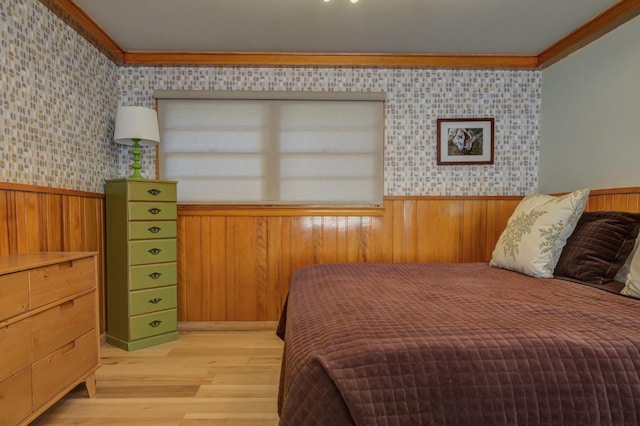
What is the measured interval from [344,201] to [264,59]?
1.28 m

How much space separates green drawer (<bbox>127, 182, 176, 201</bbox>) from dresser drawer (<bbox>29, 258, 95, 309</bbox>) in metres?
0.70

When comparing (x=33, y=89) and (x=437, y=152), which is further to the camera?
(x=437, y=152)

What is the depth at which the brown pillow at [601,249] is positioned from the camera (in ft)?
5.97

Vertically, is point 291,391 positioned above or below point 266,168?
below

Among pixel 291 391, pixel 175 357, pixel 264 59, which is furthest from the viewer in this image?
pixel 264 59

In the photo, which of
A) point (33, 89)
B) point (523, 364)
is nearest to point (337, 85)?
point (33, 89)

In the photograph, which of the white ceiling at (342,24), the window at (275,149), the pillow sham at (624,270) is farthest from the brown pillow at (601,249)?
the window at (275,149)

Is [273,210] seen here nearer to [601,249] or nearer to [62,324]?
[62,324]

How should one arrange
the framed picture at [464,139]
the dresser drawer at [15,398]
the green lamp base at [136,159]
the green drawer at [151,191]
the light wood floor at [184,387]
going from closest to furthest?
the dresser drawer at [15,398] → the light wood floor at [184,387] → the green drawer at [151,191] → the green lamp base at [136,159] → the framed picture at [464,139]

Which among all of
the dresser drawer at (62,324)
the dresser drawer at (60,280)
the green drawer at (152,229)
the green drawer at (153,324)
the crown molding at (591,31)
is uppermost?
the crown molding at (591,31)

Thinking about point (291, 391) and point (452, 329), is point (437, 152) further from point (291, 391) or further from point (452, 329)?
point (291, 391)

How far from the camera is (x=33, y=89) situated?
2.03 meters

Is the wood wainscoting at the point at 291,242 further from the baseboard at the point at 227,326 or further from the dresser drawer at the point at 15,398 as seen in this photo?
the dresser drawer at the point at 15,398

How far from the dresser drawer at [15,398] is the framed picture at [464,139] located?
9.32ft
